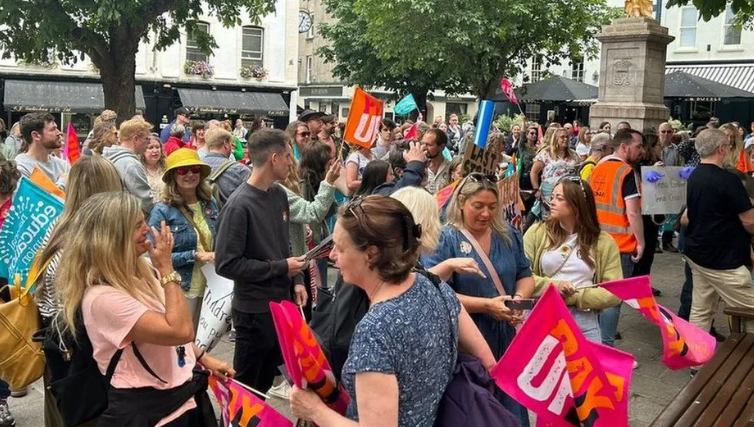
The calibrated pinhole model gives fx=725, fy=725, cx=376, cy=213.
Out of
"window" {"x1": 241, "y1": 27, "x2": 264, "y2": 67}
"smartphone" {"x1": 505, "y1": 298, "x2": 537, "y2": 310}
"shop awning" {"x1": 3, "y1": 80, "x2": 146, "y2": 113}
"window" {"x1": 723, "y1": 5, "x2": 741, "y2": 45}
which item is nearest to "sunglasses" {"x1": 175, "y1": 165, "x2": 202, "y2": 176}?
"smartphone" {"x1": 505, "y1": 298, "x2": 537, "y2": 310}

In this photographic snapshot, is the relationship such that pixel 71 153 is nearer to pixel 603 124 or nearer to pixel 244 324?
pixel 244 324

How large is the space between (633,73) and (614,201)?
8313 mm

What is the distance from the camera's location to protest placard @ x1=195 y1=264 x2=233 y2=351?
4551 mm

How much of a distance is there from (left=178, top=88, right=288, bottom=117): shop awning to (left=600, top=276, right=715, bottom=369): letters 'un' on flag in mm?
29665

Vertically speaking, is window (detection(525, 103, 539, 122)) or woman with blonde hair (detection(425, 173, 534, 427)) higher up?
window (detection(525, 103, 539, 122))

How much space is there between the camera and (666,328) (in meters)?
3.56

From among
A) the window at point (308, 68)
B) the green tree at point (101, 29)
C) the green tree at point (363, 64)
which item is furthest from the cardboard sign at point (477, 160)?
the window at point (308, 68)

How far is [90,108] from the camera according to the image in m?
29.5

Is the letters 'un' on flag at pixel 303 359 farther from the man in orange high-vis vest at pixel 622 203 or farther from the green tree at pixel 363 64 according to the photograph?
the green tree at pixel 363 64

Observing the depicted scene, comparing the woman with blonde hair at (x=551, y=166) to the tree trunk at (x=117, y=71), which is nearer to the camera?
the woman with blonde hair at (x=551, y=166)

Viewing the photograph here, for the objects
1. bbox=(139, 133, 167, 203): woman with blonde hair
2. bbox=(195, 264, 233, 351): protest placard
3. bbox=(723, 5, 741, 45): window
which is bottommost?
bbox=(195, 264, 233, 351): protest placard

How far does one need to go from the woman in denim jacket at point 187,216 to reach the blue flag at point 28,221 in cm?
70

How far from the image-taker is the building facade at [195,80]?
2891cm

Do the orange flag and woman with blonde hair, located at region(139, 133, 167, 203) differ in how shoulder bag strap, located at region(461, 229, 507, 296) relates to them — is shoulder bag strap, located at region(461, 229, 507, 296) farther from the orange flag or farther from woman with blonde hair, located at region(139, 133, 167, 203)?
woman with blonde hair, located at region(139, 133, 167, 203)
